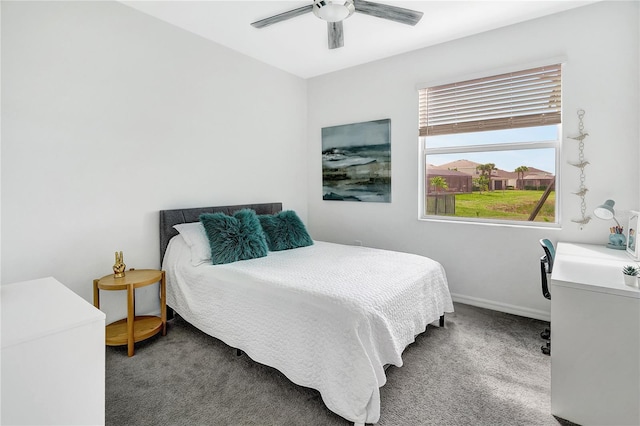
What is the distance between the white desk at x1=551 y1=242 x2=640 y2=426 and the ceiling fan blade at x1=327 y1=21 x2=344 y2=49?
224 centimetres

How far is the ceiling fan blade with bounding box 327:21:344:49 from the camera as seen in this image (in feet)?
7.93

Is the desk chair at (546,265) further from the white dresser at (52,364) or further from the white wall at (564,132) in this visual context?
the white dresser at (52,364)

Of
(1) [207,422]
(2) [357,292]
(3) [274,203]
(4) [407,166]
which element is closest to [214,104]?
(3) [274,203]

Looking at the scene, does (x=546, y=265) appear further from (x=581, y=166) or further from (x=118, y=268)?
(x=118, y=268)

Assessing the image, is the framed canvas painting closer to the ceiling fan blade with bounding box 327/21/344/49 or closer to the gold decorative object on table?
the ceiling fan blade with bounding box 327/21/344/49

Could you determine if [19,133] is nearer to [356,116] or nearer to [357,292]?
[357,292]

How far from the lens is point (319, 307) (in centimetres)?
181

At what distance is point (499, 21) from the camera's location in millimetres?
2883

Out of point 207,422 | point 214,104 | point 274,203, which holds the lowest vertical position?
point 207,422

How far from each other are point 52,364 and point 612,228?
3.59 m

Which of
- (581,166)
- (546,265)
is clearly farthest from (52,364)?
(581,166)

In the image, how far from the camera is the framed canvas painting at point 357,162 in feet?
12.5

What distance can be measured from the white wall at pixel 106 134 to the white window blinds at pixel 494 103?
2.16m

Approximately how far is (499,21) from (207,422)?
3.85 meters
